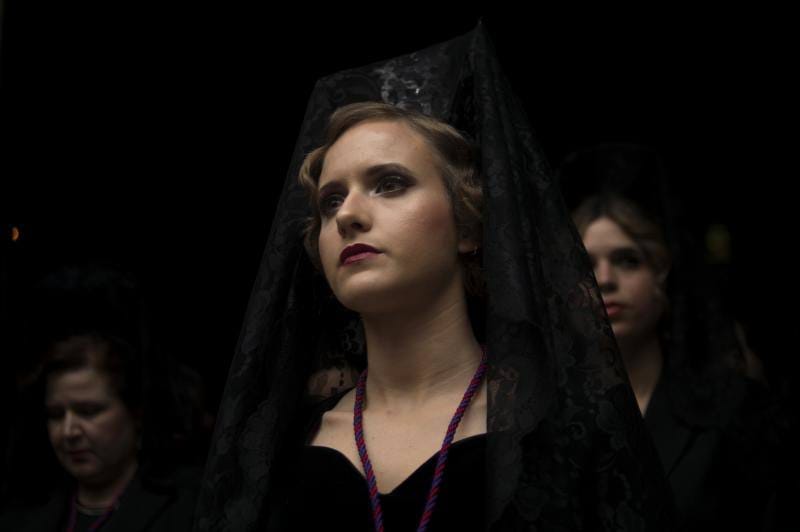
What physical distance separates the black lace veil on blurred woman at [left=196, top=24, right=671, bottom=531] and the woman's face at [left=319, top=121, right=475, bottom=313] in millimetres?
131

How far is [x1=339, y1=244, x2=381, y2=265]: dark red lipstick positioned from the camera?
87.8 inches

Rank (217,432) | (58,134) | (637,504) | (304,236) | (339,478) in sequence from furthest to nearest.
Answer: (58,134) < (304,236) < (217,432) < (339,478) < (637,504)

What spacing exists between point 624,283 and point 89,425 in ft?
6.36

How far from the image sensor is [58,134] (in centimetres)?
435

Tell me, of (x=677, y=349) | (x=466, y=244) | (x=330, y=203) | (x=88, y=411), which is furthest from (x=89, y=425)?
(x=677, y=349)

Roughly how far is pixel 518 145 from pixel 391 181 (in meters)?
0.32

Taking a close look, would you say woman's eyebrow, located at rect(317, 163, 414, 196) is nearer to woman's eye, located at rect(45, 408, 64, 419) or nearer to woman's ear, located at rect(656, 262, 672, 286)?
woman's ear, located at rect(656, 262, 672, 286)

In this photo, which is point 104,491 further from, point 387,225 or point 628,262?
point 628,262

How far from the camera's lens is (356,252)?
2.25 meters

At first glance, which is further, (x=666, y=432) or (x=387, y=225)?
(x=666, y=432)

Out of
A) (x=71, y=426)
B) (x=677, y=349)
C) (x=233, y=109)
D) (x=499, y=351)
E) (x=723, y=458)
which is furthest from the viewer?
(x=233, y=109)

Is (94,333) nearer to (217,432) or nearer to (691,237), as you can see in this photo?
(217,432)

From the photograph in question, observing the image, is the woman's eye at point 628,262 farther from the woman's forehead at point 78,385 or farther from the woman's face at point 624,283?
the woman's forehead at point 78,385

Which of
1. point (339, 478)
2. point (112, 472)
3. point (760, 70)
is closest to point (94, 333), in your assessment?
point (112, 472)
